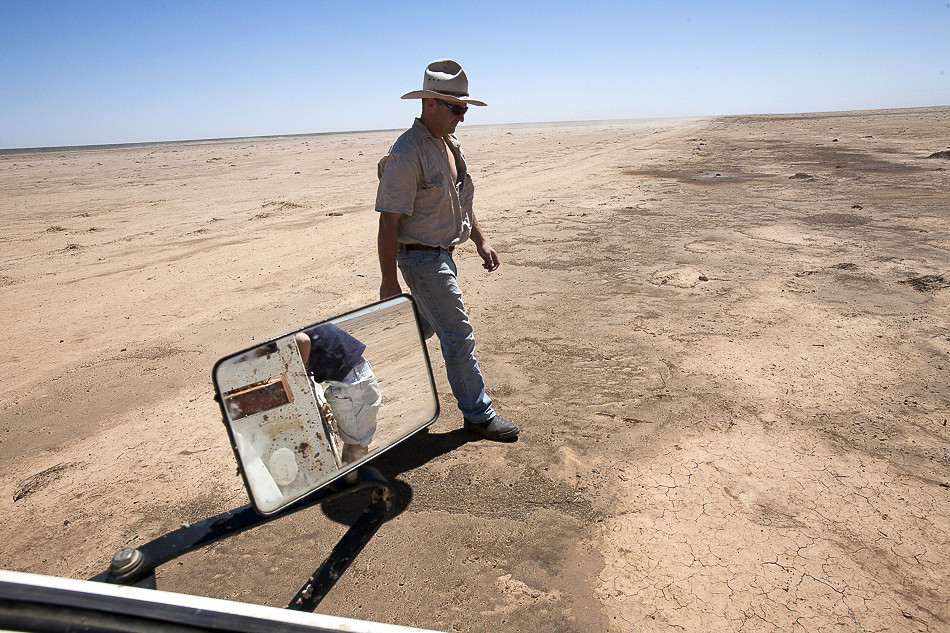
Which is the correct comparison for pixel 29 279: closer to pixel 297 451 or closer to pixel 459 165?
pixel 459 165

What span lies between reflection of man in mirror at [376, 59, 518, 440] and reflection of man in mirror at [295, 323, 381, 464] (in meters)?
1.05

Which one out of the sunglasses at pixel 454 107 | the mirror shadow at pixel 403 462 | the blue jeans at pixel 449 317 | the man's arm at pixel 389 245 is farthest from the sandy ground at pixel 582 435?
the sunglasses at pixel 454 107

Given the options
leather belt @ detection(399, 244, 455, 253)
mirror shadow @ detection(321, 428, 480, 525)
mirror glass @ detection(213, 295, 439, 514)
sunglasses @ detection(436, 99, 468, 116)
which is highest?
sunglasses @ detection(436, 99, 468, 116)

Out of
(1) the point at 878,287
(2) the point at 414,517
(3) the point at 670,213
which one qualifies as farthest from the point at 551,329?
(3) the point at 670,213

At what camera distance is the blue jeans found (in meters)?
3.16

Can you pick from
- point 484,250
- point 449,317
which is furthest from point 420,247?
point 484,250

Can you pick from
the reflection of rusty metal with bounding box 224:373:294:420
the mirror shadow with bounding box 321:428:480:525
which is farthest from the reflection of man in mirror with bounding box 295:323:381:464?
the mirror shadow with bounding box 321:428:480:525

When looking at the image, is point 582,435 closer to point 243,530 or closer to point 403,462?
point 403,462

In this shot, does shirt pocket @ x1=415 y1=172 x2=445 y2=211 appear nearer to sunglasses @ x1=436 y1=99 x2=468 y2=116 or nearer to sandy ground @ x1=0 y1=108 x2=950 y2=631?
sunglasses @ x1=436 y1=99 x2=468 y2=116

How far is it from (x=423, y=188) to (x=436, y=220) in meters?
0.19

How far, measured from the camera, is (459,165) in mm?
3348

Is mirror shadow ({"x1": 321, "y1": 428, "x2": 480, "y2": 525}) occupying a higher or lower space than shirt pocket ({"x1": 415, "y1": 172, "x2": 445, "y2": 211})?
lower

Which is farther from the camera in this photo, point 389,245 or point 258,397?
point 389,245

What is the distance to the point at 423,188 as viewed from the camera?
3070 mm
